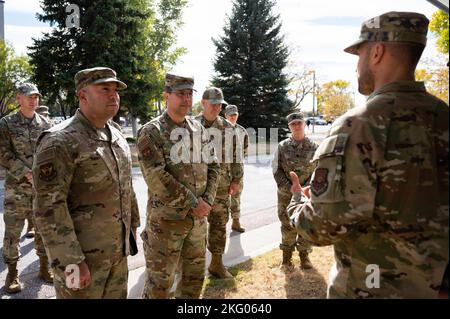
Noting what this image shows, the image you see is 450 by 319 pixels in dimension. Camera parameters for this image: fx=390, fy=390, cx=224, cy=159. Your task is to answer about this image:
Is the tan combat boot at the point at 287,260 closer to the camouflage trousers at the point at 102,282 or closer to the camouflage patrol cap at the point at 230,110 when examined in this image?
the camouflage trousers at the point at 102,282

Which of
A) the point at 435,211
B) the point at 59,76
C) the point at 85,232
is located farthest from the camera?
the point at 59,76

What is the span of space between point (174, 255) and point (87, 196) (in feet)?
3.36

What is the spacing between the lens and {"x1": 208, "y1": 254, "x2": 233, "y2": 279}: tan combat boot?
496cm

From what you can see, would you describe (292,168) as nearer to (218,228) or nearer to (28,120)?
(218,228)

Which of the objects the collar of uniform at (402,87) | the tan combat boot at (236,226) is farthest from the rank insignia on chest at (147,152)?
the tan combat boot at (236,226)

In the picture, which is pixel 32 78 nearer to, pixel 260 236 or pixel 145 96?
pixel 145 96

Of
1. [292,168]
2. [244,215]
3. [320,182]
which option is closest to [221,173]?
[292,168]

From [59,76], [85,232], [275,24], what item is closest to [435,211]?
[85,232]

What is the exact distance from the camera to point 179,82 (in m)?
3.65

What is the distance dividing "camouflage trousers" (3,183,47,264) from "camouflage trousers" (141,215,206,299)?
206 cm

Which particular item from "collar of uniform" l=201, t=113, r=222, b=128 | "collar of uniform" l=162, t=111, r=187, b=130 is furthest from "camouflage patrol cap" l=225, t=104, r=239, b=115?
"collar of uniform" l=162, t=111, r=187, b=130

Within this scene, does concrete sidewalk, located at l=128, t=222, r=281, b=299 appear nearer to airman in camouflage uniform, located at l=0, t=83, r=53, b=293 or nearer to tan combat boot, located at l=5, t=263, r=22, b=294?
airman in camouflage uniform, located at l=0, t=83, r=53, b=293

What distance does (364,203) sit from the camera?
1889 millimetres
